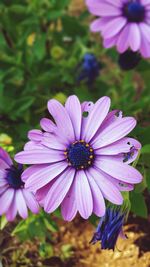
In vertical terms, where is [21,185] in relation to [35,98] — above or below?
below

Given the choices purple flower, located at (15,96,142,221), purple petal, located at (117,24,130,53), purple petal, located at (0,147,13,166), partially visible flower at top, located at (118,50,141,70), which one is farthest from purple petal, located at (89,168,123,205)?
partially visible flower at top, located at (118,50,141,70)

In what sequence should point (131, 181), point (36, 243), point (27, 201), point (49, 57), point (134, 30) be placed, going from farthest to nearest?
point (49, 57), point (36, 243), point (134, 30), point (27, 201), point (131, 181)

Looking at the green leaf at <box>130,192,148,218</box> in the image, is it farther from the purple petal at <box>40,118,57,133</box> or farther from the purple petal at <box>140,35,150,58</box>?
the purple petal at <box>140,35,150,58</box>

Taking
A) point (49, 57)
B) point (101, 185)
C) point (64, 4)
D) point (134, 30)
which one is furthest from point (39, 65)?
point (101, 185)

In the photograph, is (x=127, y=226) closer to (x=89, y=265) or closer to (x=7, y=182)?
(x=89, y=265)

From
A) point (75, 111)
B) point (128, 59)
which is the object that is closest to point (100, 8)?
point (128, 59)

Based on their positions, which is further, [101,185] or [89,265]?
[89,265]
